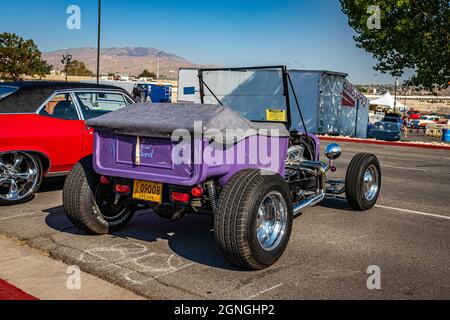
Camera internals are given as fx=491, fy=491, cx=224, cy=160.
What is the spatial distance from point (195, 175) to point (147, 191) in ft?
2.15

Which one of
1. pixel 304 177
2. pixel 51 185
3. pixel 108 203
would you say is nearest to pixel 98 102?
pixel 51 185

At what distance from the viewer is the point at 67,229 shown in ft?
17.6

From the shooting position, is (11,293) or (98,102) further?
(98,102)

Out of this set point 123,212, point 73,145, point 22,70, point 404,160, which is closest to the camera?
point 123,212

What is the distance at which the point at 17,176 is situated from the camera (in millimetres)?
6473

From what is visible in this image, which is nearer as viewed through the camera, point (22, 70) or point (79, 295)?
point (79, 295)

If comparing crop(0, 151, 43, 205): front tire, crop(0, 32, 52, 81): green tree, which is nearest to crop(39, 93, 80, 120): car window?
crop(0, 151, 43, 205): front tire

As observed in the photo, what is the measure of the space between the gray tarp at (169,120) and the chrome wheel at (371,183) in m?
2.47

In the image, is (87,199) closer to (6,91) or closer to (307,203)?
(307,203)

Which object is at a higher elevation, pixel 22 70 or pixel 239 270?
pixel 22 70
